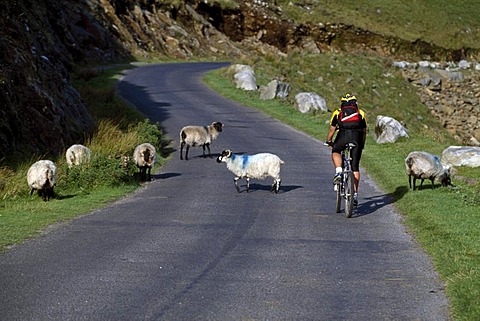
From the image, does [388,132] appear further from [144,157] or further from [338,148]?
[338,148]

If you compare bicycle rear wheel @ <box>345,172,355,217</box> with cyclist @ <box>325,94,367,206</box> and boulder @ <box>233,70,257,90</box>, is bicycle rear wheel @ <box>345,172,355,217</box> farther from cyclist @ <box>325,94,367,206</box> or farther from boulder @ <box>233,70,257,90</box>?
boulder @ <box>233,70,257,90</box>

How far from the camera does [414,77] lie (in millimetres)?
52906

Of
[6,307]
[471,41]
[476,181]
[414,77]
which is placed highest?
[471,41]

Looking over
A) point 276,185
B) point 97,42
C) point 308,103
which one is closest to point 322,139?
point 308,103

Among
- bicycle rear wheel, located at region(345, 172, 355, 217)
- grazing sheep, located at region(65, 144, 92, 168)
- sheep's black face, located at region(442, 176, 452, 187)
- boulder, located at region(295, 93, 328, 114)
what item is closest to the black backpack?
bicycle rear wheel, located at region(345, 172, 355, 217)

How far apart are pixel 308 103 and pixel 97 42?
26.8m

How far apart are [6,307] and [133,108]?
85.8 ft

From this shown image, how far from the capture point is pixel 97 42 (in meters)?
57.8

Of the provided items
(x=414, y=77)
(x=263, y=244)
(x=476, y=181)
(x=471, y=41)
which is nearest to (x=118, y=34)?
(x=414, y=77)

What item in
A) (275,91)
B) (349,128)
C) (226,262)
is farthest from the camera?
(275,91)

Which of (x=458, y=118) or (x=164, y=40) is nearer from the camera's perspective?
(x=458, y=118)

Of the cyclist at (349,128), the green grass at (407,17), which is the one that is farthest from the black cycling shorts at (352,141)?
the green grass at (407,17)

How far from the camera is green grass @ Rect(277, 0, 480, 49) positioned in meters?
78.6

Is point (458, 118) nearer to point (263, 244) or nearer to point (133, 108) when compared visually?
point (133, 108)
